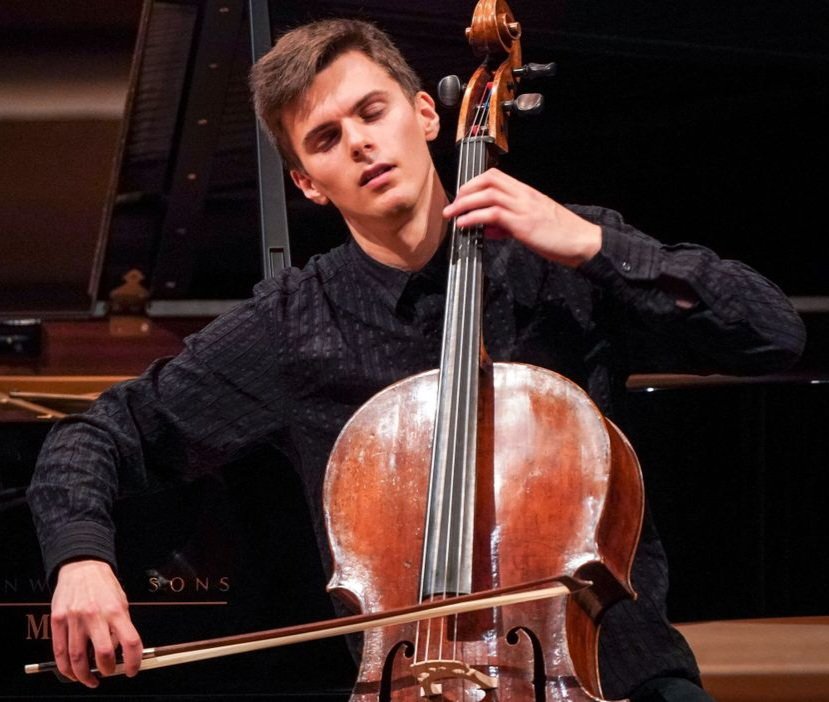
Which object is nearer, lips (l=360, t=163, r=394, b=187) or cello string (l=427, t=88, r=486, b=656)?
cello string (l=427, t=88, r=486, b=656)

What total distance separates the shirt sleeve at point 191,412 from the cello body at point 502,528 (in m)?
0.32

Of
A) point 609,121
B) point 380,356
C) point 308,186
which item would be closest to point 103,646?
point 380,356

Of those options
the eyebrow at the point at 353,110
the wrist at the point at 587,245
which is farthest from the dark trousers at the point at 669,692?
the eyebrow at the point at 353,110

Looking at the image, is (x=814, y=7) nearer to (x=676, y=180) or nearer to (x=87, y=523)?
(x=676, y=180)

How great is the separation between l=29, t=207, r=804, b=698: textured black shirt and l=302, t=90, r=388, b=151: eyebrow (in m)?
0.17

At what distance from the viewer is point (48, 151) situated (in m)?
3.48

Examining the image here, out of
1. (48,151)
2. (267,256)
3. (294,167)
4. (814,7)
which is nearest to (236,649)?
(294,167)

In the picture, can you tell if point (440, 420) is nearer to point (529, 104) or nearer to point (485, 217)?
point (485, 217)

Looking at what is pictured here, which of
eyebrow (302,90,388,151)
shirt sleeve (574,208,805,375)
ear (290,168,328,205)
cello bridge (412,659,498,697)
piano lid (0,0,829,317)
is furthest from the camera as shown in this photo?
piano lid (0,0,829,317)

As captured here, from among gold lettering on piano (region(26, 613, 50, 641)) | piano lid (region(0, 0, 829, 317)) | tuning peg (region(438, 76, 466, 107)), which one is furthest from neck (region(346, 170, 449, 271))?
piano lid (region(0, 0, 829, 317))

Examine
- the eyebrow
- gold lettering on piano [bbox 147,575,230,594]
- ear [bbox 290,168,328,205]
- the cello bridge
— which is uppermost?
the eyebrow

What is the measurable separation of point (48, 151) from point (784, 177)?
6.40ft

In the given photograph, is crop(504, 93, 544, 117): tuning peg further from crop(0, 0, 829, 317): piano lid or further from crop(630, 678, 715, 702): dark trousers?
crop(0, 0, 829, 317): piano lid

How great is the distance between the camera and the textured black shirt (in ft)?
4.99
